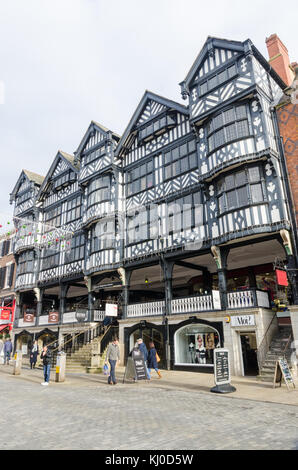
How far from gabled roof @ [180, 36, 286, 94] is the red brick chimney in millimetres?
1194

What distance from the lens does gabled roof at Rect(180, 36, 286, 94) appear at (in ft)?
55.0

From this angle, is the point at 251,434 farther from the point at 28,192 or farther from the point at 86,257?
the point at 28,192

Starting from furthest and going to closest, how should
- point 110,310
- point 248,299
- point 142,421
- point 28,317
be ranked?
point 28,317
point 110,310
point 248,299
point 142,421

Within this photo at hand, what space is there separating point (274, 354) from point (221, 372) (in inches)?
170

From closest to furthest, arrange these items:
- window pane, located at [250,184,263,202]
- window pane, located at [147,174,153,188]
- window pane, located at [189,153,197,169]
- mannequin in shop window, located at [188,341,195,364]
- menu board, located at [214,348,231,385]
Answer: menu board, located at [214,348,231,385] → window pane, located at [250,184,263,202] → mannequin in shop window, located at [188,341,195,364] → window pane, located at [189,153,197,169] → window pane, located at [147,174,153,188]

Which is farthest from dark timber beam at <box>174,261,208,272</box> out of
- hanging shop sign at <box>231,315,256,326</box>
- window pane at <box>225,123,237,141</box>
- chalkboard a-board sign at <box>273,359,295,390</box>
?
chalkboard a-board sign at <box>273,359,295,390</box>

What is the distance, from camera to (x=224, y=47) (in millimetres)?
17891

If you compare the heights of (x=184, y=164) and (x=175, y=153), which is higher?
(x=175, y=153)

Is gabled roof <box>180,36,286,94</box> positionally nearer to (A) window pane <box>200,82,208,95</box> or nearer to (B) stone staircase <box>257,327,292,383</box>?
(A) window pane <box>200,82,208,95</box>

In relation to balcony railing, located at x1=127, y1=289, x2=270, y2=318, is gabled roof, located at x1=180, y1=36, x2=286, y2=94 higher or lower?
higher

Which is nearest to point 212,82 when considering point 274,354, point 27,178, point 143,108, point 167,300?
point 143,108

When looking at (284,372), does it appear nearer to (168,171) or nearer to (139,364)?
(139,364)

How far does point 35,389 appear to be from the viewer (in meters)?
11.6
